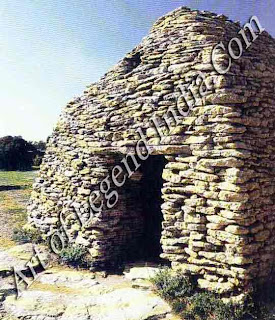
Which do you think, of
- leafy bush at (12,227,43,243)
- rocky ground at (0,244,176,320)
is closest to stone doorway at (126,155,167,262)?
rocky ground at (0,244,176,320)

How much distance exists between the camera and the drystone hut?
489 centimetres

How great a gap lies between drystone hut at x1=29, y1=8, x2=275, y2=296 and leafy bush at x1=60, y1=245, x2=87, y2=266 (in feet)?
0.80

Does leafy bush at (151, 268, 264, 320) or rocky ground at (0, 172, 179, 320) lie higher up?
leafy bush at (151, 268, 264, 320)

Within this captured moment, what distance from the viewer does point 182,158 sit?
5453 mm

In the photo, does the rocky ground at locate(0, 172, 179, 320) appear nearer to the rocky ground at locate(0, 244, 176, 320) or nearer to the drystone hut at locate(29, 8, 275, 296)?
the rocky ground at locate(0, 244, 176, 320)

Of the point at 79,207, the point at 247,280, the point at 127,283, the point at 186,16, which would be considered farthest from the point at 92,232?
the point at 186,16

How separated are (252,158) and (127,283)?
318 centimetres

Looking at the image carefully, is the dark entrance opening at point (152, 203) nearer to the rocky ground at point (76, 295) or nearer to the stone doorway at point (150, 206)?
the stone doorway at point (150, 206)

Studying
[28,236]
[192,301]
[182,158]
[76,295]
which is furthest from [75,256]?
[182,158]

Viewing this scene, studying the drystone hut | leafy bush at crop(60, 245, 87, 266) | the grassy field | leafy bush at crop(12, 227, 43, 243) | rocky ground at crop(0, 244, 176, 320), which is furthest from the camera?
the grassy field

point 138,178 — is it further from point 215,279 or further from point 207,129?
point 215,279

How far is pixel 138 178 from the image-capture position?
6.79 m

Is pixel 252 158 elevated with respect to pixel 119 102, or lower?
lower

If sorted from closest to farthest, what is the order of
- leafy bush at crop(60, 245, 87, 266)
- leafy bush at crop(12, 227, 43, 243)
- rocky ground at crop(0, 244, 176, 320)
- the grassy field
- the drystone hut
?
the drystone hut
rocky ground at crop(0, 244, 176, 320)
leafy bush at crop(60, 245, 87, 266)
leafy bush at crop(12, 227, 43, 243)
the grassy field
